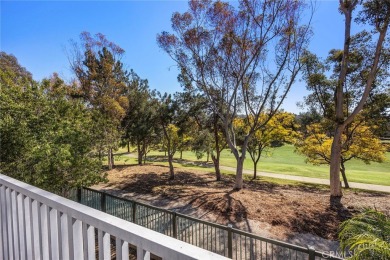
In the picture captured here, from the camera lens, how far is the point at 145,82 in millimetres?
18422

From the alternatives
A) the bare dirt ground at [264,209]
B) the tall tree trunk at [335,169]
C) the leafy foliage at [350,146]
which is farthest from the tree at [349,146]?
the bare dirt ground at [264,209]

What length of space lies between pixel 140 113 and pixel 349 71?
1275 centimetres

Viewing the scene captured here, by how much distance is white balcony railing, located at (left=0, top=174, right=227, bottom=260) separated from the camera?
0.85 m

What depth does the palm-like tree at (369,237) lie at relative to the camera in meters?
1.53

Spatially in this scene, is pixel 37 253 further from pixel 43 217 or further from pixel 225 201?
pixel 225 201

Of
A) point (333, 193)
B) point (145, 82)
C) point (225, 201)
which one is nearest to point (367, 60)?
point (333, 193)

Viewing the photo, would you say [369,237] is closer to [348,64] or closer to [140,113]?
[348,64]

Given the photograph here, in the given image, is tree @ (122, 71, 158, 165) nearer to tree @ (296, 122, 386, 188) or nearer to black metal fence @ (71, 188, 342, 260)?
black metal fence @ (71, 188, 342, 260)

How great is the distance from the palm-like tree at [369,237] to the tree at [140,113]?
1358 centimetres

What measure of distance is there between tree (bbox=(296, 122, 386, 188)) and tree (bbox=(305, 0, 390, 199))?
90.5 inches

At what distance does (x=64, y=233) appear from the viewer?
4.16ft

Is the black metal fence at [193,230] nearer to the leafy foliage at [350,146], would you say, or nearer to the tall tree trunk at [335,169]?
the tall tree trunk at [335,169]

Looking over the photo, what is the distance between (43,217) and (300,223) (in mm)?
7638

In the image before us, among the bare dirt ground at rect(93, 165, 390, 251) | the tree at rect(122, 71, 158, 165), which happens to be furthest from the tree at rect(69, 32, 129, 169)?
the bare dirt ground at rect(93, 165, 390, 251)
